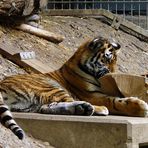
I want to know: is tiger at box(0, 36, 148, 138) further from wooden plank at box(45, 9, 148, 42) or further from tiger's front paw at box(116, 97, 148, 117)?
wooden plank at box(45, 9, 148, 42)

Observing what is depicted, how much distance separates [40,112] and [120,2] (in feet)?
18.5

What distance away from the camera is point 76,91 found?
6.79 metres

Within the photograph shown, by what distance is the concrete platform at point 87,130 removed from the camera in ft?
17.4

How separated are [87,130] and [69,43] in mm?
5017

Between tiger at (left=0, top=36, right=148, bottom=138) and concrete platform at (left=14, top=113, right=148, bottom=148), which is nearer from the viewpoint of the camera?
concrete platform at (left=14, top=113, right=148, bottom=148)

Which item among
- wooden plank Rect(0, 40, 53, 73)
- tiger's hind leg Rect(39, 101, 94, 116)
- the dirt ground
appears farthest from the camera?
the dirt ground

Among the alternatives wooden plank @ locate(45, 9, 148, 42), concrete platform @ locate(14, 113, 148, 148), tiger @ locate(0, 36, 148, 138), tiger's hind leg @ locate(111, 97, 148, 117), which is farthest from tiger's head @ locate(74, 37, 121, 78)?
wooden plank @ locate(45, 9, 148, 42)

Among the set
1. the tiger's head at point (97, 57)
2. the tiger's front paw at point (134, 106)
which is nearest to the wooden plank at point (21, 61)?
the tiger's head at point (97, 57)

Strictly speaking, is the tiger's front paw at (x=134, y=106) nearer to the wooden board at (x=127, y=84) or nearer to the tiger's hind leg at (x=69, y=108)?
the wooden board at (x=127, y=84)

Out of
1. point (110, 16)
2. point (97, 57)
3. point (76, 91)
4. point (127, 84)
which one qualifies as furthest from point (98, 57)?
point (110, 16)

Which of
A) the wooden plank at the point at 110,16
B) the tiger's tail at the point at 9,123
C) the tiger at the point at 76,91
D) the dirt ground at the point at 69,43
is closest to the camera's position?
the tiger's tail at the point at 9,123

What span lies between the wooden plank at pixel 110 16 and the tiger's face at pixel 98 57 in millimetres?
4524

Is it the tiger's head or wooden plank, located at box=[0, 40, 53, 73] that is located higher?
the tiger's head

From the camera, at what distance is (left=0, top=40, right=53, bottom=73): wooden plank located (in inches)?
333
